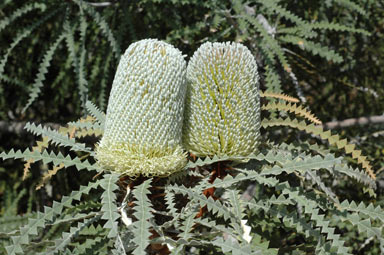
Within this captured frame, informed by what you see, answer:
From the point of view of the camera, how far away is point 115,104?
1055mm

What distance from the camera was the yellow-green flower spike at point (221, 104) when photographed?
1.09 meters

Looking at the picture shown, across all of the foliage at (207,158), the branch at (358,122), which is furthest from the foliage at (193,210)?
the branch at (358,122)

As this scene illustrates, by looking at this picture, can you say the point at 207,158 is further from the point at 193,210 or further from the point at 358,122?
the point at 358,122

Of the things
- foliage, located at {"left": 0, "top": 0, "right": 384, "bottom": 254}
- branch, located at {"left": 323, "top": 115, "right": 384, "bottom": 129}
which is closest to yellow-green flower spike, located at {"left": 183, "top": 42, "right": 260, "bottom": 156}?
foliage, located at {"left": 0, "top": 0, "right": 384, "bottom": 254}

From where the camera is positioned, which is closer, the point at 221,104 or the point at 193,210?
the point at 193,210

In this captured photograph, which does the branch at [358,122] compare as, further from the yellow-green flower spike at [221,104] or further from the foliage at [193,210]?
the yellow-green flower spike at [221,104]

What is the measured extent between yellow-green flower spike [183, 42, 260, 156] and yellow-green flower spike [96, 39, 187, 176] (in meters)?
0.08

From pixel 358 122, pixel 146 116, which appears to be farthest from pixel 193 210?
pixel 358 122

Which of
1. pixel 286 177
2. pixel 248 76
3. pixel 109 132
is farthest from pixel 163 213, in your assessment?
pixel 286 177

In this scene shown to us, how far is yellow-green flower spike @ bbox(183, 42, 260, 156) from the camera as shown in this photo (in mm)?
1095

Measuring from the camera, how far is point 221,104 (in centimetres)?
110

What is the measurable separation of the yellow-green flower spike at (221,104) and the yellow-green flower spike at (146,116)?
0.08 metres

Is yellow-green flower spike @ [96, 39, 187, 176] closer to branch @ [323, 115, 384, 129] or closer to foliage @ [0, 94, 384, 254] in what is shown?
foliage @ [0, 94, 384, 254]

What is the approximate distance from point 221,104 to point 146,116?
20 cm
